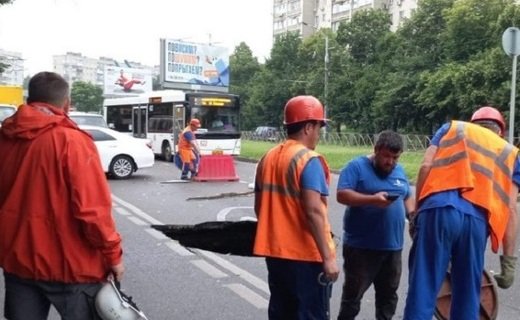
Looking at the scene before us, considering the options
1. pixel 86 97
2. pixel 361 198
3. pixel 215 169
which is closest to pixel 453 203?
pixel 361 198

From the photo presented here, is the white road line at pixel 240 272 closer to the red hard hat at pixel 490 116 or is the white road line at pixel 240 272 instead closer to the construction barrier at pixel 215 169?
the red hard hat at pixel 490 116

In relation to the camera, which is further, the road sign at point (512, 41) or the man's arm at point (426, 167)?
the road sign at point (512, 41)

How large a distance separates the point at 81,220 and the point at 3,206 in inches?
18.0

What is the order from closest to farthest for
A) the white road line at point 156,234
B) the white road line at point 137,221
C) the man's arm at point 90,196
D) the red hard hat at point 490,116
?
the man's arm at point 90,196 < the red hard hat at point 490,116 < the white road line at point 156,234 < the white road line at point 137,221

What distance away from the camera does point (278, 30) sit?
4176 inches

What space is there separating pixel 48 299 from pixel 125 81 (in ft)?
202

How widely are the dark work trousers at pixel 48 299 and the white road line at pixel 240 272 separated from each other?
3189 millimetres

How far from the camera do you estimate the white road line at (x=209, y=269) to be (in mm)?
6809

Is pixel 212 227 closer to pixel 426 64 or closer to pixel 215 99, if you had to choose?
pixel 215 99

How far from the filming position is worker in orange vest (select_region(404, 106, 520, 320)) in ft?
12.9

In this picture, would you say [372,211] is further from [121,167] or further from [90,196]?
[121,167]

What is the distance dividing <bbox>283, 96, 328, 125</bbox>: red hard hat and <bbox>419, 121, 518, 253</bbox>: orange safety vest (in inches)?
36.3

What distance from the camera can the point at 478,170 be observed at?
13.1ft

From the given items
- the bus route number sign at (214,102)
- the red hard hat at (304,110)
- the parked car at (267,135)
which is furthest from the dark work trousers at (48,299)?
the parked car at (267,135)
